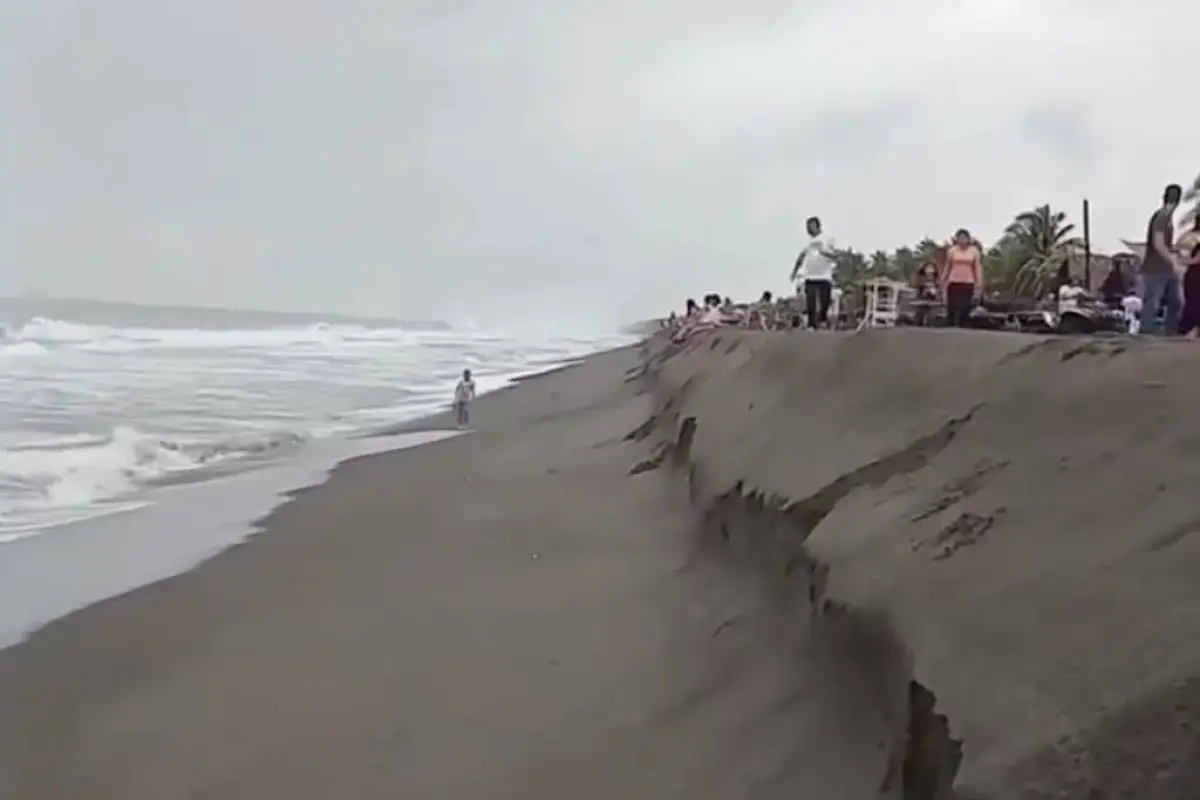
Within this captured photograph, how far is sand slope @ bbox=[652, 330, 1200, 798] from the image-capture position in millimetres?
2029

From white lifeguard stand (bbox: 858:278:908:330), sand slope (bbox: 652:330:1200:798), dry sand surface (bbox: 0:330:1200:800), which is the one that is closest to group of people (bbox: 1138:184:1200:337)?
dry sand surface (bbox: 0:330:1200:800)

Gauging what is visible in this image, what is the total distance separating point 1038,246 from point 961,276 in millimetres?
32412

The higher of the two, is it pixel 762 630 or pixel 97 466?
pixel 762 630

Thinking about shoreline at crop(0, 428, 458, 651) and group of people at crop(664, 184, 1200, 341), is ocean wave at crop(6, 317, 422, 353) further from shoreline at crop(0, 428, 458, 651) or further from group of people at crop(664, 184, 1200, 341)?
group of people at crop(664, 184, 1200, 341)

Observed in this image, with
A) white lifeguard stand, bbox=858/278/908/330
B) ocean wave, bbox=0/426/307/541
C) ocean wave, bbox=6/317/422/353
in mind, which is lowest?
ocean wave, bbox=0/426/307/541

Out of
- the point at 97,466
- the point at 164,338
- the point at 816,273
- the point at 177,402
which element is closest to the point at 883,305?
the point at 816,273

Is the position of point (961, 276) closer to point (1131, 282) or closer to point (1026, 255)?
point (1131, 282)

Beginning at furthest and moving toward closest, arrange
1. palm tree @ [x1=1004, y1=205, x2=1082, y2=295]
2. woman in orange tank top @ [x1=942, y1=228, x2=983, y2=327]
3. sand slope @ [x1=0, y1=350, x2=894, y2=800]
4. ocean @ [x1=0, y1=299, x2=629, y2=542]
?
palm tree @ [x1=1004, y1=205, x2=1082, y2=295] → ocean @ [x1=0, y1=299, x2=629, y2=542] → woman in orange tank top @ [x1=942, y1=228, x2=983, y2=327] → sand slope @ [x1=0, y1=350, x2=894, y2=800]

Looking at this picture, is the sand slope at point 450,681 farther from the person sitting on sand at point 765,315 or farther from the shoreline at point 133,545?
the person sitting on sand at point 765,315

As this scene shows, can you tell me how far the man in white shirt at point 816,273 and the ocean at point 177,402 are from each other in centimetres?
691

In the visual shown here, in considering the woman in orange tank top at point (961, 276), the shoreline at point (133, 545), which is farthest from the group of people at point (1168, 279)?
the shoreline at point (133, 545)

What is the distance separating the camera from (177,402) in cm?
2111

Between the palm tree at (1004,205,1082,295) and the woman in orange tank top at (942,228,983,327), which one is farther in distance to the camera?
the palm tree at (1004,205,1082,295)

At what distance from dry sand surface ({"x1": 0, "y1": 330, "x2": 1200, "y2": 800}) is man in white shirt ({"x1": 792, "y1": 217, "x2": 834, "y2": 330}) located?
2.63 meters
